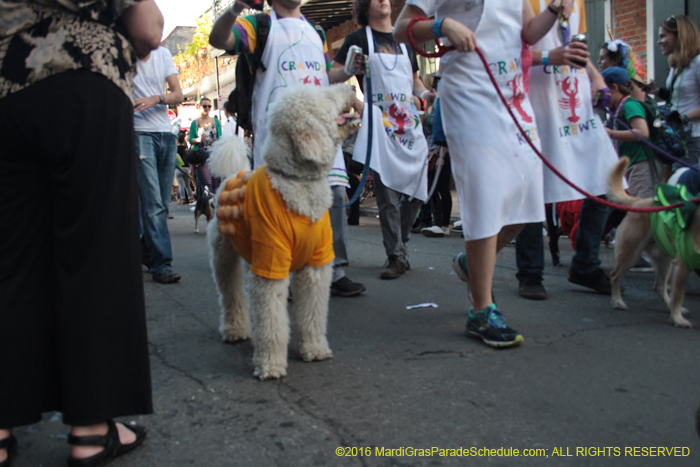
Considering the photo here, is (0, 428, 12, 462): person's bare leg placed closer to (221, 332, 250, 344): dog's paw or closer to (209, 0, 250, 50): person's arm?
(221, 332, 250, 344): dog's paw

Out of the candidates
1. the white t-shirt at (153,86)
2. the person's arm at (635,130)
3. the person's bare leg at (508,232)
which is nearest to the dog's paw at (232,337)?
the person's bare leg at (508,232)

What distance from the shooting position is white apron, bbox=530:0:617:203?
11.8 feet

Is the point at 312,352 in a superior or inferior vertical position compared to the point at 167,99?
inferior

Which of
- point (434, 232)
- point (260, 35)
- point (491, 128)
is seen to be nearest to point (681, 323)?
point (491, 128)

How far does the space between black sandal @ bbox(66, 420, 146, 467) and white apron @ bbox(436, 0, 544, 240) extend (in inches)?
77.7

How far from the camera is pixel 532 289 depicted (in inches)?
173

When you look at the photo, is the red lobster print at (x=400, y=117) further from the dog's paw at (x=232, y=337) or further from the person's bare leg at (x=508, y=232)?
the dog's paw at (x=232, y=337)

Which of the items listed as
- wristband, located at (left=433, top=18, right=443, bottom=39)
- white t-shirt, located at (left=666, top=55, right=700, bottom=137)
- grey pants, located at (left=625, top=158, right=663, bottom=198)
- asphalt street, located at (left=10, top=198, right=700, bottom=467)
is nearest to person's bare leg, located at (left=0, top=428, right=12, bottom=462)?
asphalt street, located at (left=10, top=198, right=700, bottom=467)

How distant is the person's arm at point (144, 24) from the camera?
1986 mm

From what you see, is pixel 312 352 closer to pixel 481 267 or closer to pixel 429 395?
pixel 429 395

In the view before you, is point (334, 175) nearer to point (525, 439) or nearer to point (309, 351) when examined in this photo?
point (309, 351)

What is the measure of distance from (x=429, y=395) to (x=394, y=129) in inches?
120

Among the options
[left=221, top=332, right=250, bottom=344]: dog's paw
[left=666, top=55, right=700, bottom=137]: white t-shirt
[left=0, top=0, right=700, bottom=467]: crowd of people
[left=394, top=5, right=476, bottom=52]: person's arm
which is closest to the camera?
[left=0, top=0, right=700, bottom=467]: crowd of people

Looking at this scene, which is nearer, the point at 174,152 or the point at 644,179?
the point at 644,179
